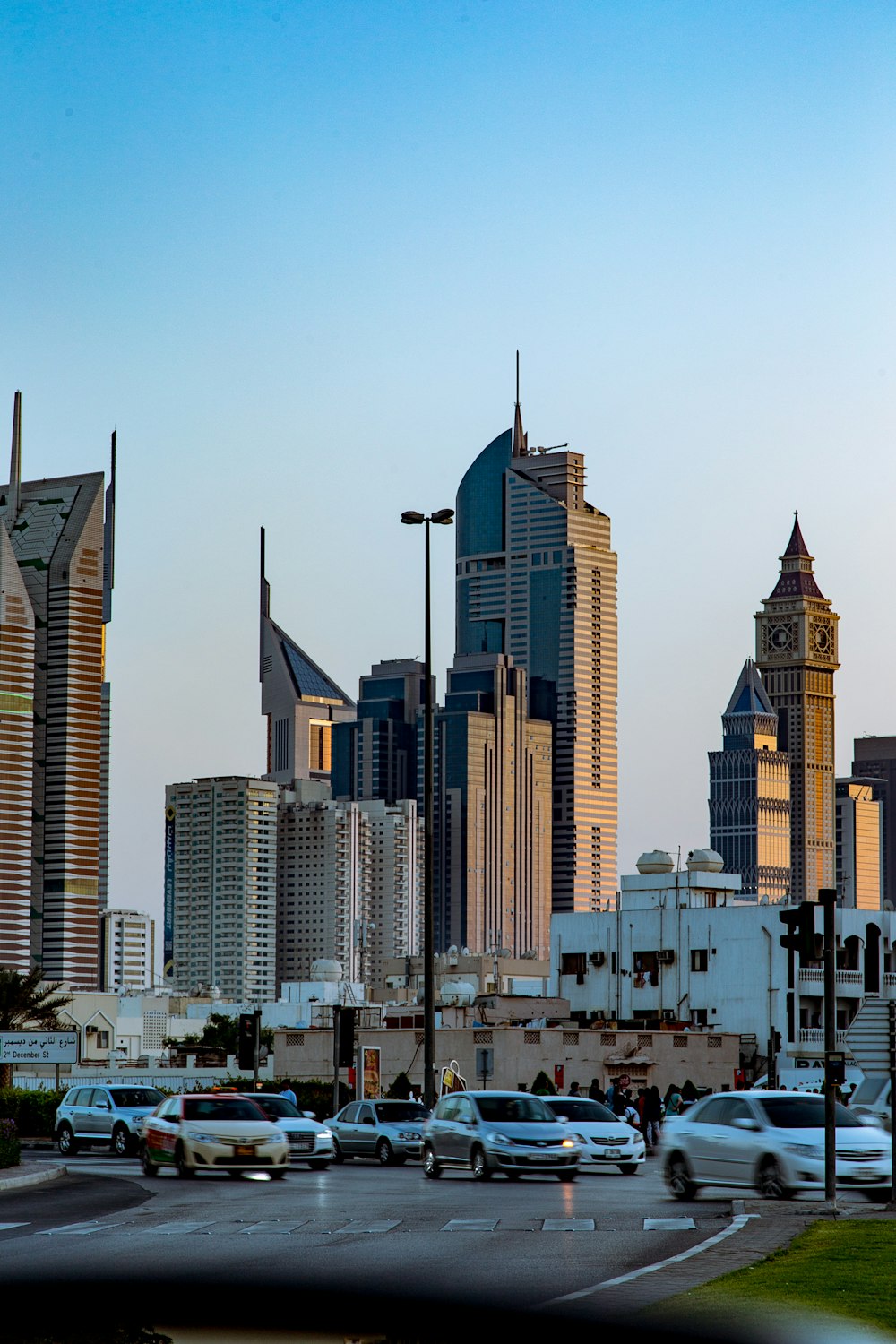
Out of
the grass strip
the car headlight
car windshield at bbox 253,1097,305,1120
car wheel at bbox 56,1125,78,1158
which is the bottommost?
car wheel at bbox 56,1125,78,1158

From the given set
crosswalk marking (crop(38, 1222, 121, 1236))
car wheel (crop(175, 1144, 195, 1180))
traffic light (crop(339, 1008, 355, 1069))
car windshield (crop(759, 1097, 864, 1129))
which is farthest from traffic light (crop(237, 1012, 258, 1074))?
crosswalk marking (crop(38, 1222, 121, 1236))

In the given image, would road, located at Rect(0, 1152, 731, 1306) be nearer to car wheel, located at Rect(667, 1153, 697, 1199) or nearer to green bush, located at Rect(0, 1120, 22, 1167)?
car wheel, located at Rect(667, 1153, 697, 1199)

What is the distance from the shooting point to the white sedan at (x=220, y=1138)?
29.3 metres

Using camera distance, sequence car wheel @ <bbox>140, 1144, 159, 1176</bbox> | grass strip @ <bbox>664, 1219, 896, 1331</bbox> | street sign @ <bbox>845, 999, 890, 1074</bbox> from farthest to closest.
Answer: street sign @ <bbox>845, 999, 890, 1074</bbox>, car wheel @ <bbox>140, 1144, 159, 1176</bbox>, grass strip @ <bbox>664, 1219, 896, 1331</bbox>

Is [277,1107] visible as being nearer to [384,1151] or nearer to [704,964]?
[384,1151]

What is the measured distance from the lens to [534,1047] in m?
63.2

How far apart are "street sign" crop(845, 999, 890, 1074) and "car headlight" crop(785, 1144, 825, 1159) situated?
1489 inches

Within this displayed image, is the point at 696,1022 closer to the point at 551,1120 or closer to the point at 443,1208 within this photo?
the point at 551,1120

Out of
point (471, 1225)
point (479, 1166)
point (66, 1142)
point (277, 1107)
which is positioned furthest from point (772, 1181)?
point (66, 1142)

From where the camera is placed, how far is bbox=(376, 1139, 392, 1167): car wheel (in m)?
35.3

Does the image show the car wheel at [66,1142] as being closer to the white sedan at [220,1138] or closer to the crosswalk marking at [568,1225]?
the white sedan at [220,1138]

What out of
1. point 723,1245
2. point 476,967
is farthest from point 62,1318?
point 476,967

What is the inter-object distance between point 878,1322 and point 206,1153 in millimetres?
18461

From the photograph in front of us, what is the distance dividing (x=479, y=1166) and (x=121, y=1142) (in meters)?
9.79
